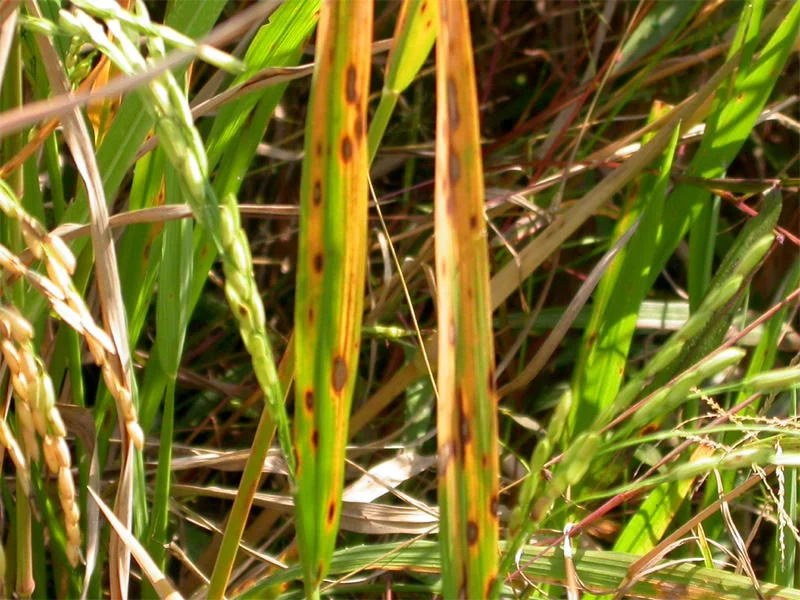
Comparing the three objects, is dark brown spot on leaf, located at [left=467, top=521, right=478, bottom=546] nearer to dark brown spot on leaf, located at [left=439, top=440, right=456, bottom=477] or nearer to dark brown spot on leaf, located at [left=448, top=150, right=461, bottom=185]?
dark brown spot on leaf, located at [left=439, top=440, right=456, bottom=477]

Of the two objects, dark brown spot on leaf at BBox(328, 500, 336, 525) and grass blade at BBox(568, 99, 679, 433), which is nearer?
dark brown spot on leaf at BBox(328, 500, 336, 525)

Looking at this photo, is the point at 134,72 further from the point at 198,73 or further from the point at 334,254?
the point at 198,73

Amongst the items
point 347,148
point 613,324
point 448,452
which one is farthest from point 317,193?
point 613,324

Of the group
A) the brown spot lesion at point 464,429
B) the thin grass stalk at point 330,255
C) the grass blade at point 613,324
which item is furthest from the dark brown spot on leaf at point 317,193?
the grass blade at point 613,324

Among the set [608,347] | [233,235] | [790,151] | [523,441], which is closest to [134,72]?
[233,235]

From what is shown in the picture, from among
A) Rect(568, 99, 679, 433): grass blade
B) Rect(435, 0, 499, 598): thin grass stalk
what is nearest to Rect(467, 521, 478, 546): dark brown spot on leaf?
Rect(435, 0, 499, 598): thin grass stalk

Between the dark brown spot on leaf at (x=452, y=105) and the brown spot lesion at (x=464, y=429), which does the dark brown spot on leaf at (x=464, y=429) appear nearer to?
the brown spot lesion at (x=464, y=429)

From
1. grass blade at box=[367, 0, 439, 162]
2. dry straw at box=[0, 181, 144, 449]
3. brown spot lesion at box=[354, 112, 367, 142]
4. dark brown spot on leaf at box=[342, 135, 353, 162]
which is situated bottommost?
dry straw at box=[0, 181, 144, 449]
